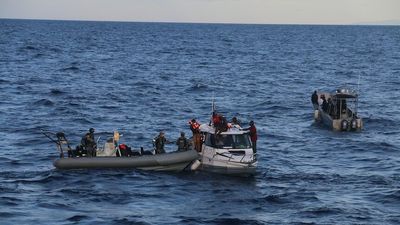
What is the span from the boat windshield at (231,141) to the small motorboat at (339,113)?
15533mm

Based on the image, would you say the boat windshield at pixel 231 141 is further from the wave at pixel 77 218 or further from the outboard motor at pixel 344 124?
the outboard motor at pixel 344 124

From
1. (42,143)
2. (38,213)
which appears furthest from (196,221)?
(42,143)

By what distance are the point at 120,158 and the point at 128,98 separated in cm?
3146

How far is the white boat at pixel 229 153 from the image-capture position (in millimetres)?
33625

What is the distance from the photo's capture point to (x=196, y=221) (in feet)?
90.5

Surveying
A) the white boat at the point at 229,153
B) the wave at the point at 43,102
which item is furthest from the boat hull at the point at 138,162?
the wave at the point at 43,102

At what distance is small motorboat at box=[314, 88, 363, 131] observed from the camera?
160 ft

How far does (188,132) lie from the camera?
155 feet

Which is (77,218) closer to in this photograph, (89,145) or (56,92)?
(89,145)

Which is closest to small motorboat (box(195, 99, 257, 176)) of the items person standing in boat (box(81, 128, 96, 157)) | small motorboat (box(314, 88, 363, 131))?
person standing in boat (box(81, 128, 96, 157))

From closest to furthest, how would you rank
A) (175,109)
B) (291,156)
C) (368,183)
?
(368,183), (291,156), (175,109)

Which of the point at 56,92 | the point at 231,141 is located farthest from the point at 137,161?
the point at 56,92

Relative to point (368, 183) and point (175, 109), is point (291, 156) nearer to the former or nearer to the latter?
point (368, 183)

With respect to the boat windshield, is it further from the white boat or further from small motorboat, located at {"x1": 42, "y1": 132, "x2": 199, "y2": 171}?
small motorboat, located at {"x1": 42, "y1": 132, "x2": 199, "y2": 171}
